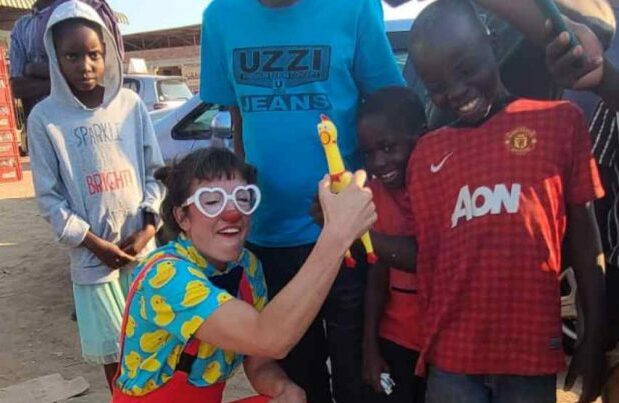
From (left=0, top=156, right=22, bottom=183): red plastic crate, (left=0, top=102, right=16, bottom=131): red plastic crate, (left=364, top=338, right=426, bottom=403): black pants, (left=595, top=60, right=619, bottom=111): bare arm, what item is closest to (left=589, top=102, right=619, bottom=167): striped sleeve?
(left=595, top=60, right=619, bottom=111): bare arm

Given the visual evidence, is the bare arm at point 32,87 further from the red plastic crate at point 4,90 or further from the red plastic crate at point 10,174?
the red plastic crate at point 10,174

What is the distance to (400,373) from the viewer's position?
1877 mm

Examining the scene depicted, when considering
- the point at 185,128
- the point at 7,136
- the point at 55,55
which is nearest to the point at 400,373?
the point at 55,55

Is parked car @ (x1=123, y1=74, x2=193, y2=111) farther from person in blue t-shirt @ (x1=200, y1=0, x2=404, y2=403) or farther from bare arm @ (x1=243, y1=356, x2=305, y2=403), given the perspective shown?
bare arm @ (x1=243, y1=356, x2=305, y2=403)

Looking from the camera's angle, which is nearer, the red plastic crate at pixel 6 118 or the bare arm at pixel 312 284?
the bare arm at pixel 312 284

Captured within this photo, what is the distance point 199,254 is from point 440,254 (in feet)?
2.11

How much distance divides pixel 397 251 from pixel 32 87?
8.36 feet

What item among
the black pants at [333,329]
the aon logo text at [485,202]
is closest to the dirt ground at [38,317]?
the black pants at [333,329]

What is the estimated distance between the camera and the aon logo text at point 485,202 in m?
1.47

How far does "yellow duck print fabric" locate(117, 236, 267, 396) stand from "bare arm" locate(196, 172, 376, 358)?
0.12 m

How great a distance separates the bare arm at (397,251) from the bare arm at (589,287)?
38 centimetres

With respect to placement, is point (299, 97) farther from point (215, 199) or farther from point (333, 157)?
point (333, 157)

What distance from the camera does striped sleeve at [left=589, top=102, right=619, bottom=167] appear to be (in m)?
1.57

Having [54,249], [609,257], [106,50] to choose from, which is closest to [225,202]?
[609,257]
